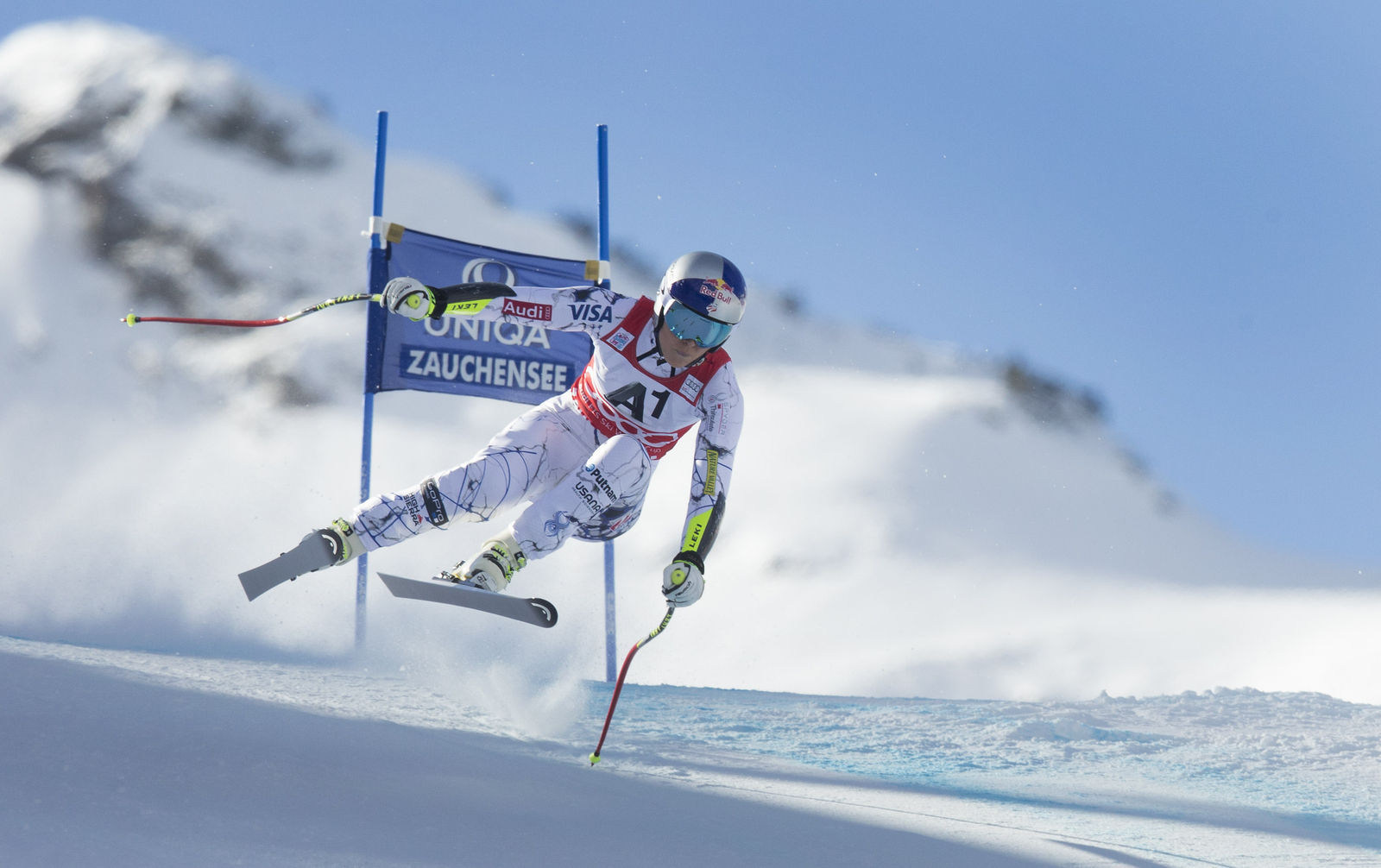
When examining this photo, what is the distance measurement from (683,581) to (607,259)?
3.07 m

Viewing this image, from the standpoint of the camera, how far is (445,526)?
154 inches

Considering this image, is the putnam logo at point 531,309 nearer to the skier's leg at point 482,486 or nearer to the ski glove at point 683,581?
the skier's leg at point 482,486

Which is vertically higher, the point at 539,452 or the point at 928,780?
the point at 539,452

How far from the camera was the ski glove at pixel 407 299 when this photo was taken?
396cm

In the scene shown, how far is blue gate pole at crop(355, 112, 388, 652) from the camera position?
6.03 meters

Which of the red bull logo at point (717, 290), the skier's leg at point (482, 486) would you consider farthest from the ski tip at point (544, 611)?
the red bull logo at point (717, 290)

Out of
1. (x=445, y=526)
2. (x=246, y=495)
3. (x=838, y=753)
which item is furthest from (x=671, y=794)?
(x=246, y=495)

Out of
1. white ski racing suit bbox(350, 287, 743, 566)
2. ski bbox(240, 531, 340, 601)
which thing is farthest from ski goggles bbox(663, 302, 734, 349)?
ski bbox(240, 531, 340, 601)

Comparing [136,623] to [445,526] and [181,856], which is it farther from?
[181,856]

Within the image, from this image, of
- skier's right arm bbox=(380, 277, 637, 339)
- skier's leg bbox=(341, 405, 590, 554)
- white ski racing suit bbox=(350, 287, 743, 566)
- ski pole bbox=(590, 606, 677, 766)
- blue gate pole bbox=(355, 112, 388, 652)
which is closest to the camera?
ski pole bbox=(590, 606, 677, 766)

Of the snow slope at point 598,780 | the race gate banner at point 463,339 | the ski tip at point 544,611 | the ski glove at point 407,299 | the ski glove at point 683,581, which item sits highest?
the race gate banner at point 463,339

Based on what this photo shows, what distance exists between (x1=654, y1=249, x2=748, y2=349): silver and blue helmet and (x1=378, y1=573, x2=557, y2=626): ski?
3.84 feet

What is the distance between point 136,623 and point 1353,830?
6.37 meters

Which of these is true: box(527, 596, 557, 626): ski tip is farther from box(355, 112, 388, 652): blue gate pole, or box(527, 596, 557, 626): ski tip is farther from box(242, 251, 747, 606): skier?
box(355, 112, 388, 652): blue gate pole
